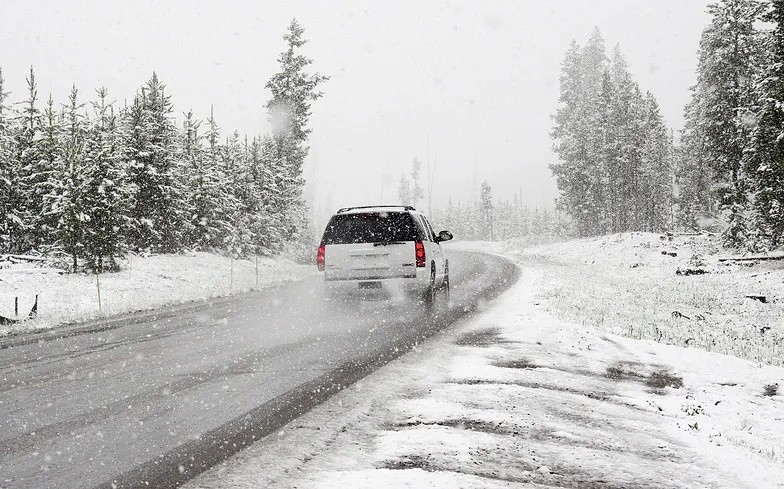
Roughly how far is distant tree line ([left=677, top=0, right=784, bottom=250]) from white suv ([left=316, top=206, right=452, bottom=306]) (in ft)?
46.6

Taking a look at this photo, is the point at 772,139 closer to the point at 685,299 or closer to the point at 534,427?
the point at 685,299

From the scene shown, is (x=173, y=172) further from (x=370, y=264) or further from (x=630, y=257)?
(x=630, y=257)

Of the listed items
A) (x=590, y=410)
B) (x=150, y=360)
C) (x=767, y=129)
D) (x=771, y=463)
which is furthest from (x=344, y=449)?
(x=767, y=129)

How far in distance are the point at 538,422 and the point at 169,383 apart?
144 inches

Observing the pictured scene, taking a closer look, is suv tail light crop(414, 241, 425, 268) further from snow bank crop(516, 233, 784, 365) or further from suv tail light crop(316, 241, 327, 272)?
snow bank crop(516, 233, 784, 365)

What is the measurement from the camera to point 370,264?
1139 centimetres

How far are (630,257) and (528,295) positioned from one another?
59.8 feet

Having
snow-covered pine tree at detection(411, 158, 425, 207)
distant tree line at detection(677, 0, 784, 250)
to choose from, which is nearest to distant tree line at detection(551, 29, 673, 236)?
distant tree line at detection(677, 0, 784, 250)

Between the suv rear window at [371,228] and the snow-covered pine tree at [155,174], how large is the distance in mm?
15078

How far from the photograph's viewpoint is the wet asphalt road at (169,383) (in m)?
3.84

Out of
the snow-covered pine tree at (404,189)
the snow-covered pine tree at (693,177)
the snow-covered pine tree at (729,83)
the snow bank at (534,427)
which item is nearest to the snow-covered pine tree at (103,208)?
the snow bank at (534,427)

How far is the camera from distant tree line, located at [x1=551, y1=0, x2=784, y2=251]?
792 inches

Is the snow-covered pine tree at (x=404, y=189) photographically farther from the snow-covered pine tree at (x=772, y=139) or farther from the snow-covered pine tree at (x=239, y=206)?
the snow-covered pine tree at (x=772, y=139)

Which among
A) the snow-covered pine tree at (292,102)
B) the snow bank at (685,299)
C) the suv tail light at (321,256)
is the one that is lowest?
the snow bank at (685,299)
